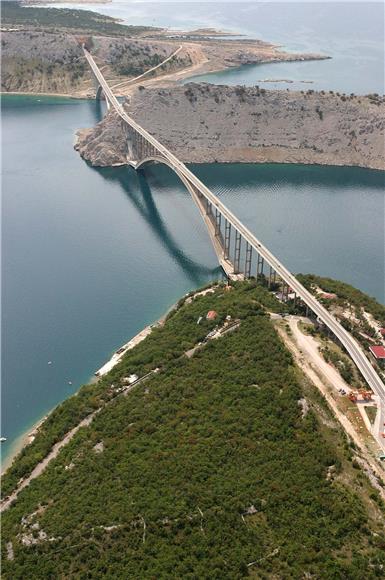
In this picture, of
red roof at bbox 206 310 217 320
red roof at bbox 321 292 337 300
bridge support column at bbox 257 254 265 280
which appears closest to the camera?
red roof at bbox 206 310 217 320

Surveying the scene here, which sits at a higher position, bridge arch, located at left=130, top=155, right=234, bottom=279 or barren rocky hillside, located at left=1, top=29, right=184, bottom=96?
barren rocky hillside, located at left=1, top=29, right=184, bottom=96

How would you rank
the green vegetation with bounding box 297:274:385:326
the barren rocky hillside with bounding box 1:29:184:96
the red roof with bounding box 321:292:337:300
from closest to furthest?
the green vegetation with bounding box 297:274:385:326
the red roof with bounding box 321:292:337:300
the barren rocky hillside with bounding box 1:29:184:96

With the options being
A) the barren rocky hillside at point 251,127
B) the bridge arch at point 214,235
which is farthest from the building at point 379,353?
the barren rocky hillside at point 251,127

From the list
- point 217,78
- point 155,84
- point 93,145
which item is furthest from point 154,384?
point 217,78

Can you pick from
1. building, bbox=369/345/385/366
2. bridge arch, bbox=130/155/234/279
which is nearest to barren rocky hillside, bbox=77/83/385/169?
bridge arch, bbox=130/155/234/279

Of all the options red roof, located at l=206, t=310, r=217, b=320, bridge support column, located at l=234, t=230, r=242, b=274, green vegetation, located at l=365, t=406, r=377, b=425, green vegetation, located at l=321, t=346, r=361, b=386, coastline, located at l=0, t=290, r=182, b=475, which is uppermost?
bridge support column, located at l=234, t=230, r=242, b=274

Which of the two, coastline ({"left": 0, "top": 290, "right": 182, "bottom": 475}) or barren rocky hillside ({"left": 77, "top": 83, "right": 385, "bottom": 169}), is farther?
barren rocky hillside ({"left": 77, "top": 83, "right": 385, "bottom": 169})

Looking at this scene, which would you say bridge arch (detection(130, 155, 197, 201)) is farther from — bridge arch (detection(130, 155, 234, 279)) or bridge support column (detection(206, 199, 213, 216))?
bridge support column (detection(206, 199, 213, 216))
